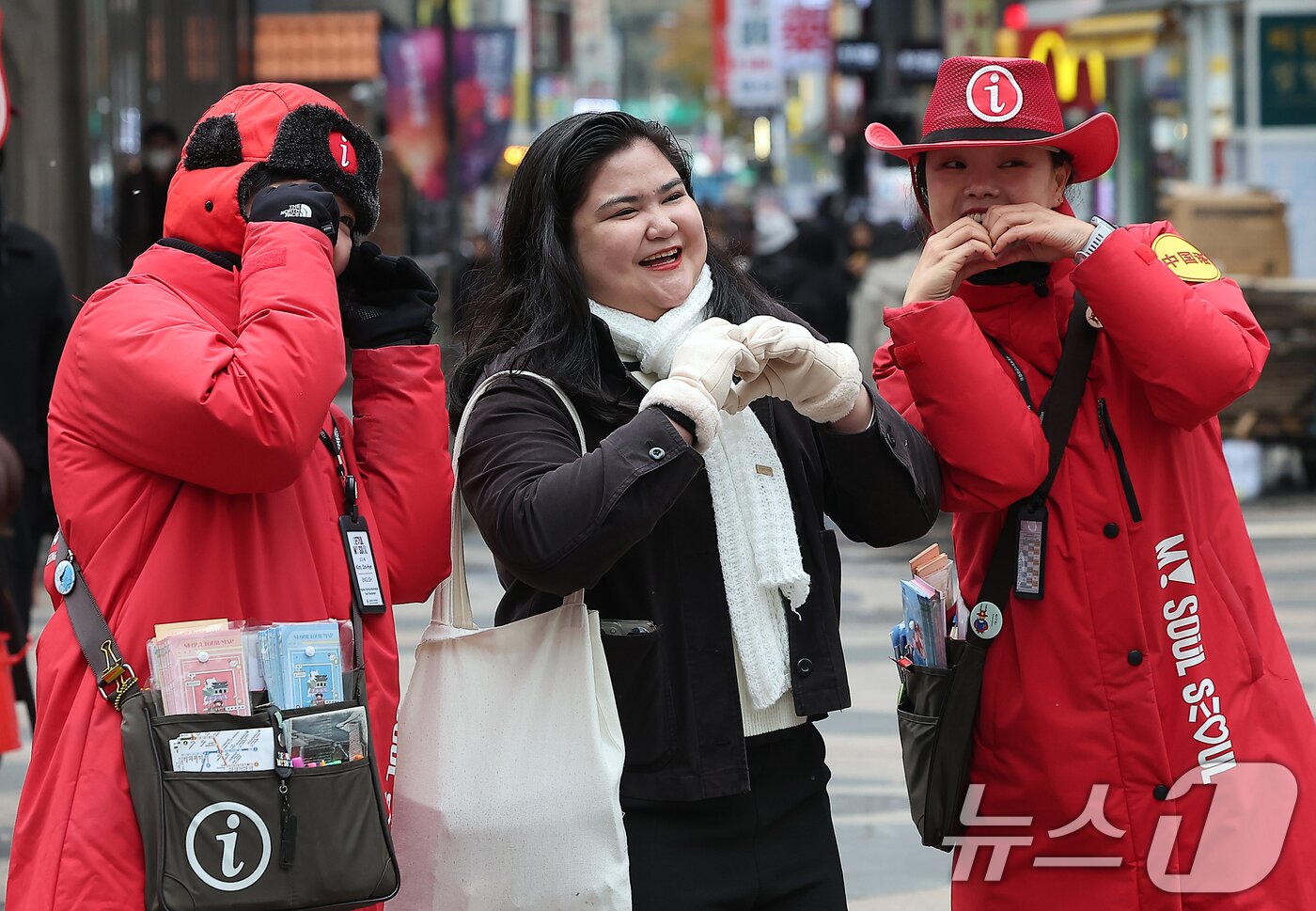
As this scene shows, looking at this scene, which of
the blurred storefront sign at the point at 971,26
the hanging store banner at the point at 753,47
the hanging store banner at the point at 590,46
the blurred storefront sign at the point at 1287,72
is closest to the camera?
the blurred storefront sign at the point at 1287,72

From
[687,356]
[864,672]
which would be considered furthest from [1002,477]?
[864,672]

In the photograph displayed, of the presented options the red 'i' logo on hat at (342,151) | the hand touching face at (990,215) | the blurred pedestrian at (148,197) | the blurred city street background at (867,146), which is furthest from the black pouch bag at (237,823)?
the blurred pedestrian at (148,197)

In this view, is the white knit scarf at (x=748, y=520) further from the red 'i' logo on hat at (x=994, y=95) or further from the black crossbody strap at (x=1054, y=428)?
the red 'i' logo on hat at (x=994, y=95)

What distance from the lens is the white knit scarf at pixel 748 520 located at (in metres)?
2.69

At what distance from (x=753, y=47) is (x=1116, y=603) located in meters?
29.8

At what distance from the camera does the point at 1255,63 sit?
14.6m

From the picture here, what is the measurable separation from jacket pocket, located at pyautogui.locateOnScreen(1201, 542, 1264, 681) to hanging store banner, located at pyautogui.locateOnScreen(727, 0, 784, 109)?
29.4 meters

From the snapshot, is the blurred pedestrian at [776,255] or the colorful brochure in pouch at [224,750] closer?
the colorful brochure in pouch at [224,750]

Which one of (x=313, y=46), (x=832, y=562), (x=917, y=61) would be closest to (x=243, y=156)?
(x=832, y=562)

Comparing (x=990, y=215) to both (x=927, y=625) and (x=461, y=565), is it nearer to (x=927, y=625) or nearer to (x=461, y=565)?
(x=927, y=625)

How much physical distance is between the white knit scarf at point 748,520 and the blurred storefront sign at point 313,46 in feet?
55.7

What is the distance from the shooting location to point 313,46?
19.1 meters

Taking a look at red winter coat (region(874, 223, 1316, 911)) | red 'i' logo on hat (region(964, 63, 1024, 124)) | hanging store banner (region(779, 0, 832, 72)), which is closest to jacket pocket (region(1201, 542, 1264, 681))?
red winter coat (region(874, 223, 1316, 911))

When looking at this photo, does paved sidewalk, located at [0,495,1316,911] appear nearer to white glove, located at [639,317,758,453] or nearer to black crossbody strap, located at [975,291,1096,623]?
black crossbody strap, located at [975,291,1096,623]
